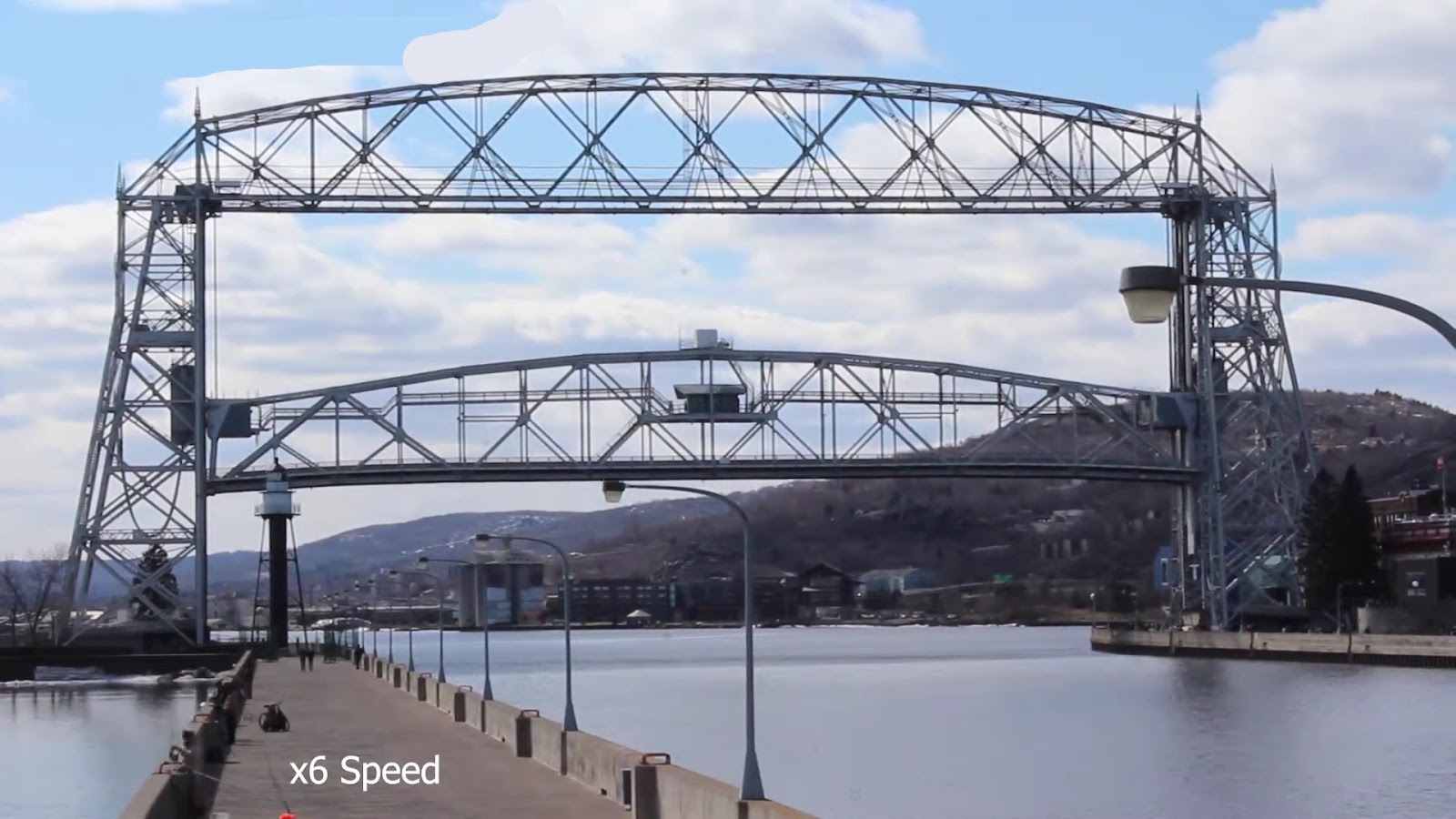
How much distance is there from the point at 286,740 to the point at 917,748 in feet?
69.0

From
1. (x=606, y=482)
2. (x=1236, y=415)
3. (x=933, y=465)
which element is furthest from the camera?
(x=933, y=465)

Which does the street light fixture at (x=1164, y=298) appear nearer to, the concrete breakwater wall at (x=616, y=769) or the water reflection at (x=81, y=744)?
the concrete breakwater wall at (x=616, y=769)

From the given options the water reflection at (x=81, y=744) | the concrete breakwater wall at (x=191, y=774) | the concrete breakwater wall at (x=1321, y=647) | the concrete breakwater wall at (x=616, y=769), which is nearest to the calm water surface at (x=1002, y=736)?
the water reflection at (x=81, y=744)

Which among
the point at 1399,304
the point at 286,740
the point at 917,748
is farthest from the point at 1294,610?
the point at 1399,304

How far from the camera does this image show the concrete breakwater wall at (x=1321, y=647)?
8850 cm

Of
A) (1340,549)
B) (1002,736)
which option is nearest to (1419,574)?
(1340,549)

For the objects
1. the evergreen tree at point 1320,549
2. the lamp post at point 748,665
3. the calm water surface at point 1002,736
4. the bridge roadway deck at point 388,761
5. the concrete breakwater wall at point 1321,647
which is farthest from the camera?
the evergreen tree at point 1320,549

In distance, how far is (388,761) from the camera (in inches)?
1625

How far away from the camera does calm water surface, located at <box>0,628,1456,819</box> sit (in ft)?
160

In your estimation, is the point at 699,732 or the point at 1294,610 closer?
the point at 699,732

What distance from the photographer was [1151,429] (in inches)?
3782

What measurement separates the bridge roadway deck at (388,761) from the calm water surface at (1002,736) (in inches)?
243

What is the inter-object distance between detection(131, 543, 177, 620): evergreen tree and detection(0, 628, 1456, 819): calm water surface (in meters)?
3.77

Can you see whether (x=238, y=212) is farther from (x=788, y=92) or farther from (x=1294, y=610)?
→ (x=1294, y=610)
